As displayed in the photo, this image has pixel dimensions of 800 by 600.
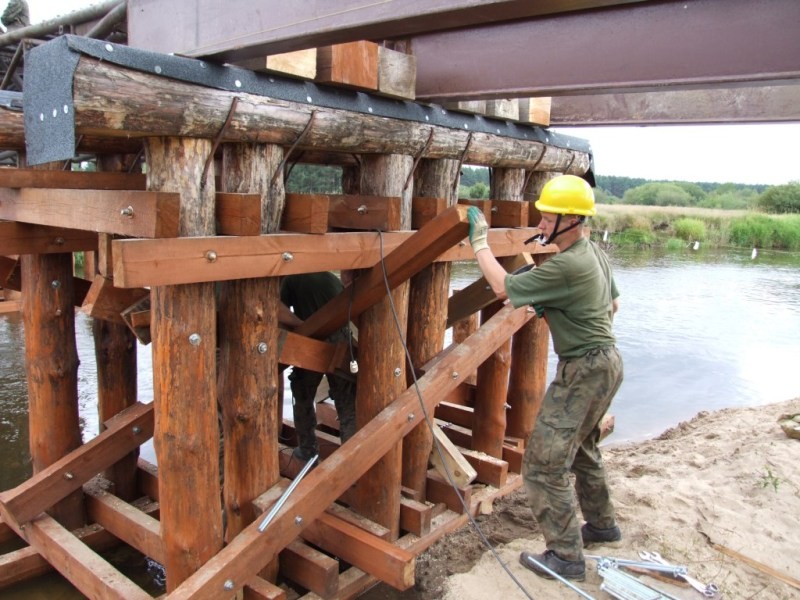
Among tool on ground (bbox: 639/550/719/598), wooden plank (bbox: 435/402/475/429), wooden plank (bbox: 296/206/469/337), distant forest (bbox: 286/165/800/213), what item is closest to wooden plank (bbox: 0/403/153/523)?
wooden plank (bbox: 296/206/469/337)

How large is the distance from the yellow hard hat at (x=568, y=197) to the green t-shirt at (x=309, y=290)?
172cm

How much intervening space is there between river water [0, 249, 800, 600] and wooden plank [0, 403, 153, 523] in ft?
1.83

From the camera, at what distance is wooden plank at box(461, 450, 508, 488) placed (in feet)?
17.1

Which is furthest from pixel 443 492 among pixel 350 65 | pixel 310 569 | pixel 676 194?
pixel 676 194

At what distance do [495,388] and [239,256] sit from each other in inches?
105

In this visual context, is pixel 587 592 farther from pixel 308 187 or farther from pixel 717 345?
pixel 308 187

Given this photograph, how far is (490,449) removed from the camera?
549cm

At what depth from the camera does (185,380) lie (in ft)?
10.8

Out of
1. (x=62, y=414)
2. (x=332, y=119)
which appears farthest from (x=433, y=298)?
(x=62, y=414)

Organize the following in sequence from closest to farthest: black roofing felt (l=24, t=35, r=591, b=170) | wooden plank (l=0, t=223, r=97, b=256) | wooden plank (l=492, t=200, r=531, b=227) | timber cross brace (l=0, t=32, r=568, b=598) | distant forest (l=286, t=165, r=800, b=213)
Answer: black roofing felt (l=24, t=35, r=591, b=170) < timber cross brace (l=0, t=32, r=568, b=598) < wooden plank (l=0, t=223, r=97, b=256) < wooden plank (l=492, t=200, r=531, b=227) < distant forest (l=286, t=165, r=800, b=213)

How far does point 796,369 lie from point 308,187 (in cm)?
1791

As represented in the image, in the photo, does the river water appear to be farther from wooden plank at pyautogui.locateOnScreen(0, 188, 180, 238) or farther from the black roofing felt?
the black roofing felt

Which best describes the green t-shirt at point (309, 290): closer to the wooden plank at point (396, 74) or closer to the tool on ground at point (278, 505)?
the wooden plank at point (396, 74)

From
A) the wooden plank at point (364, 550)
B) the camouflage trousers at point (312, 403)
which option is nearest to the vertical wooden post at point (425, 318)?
the camouflage trousers at point (312, 403)
